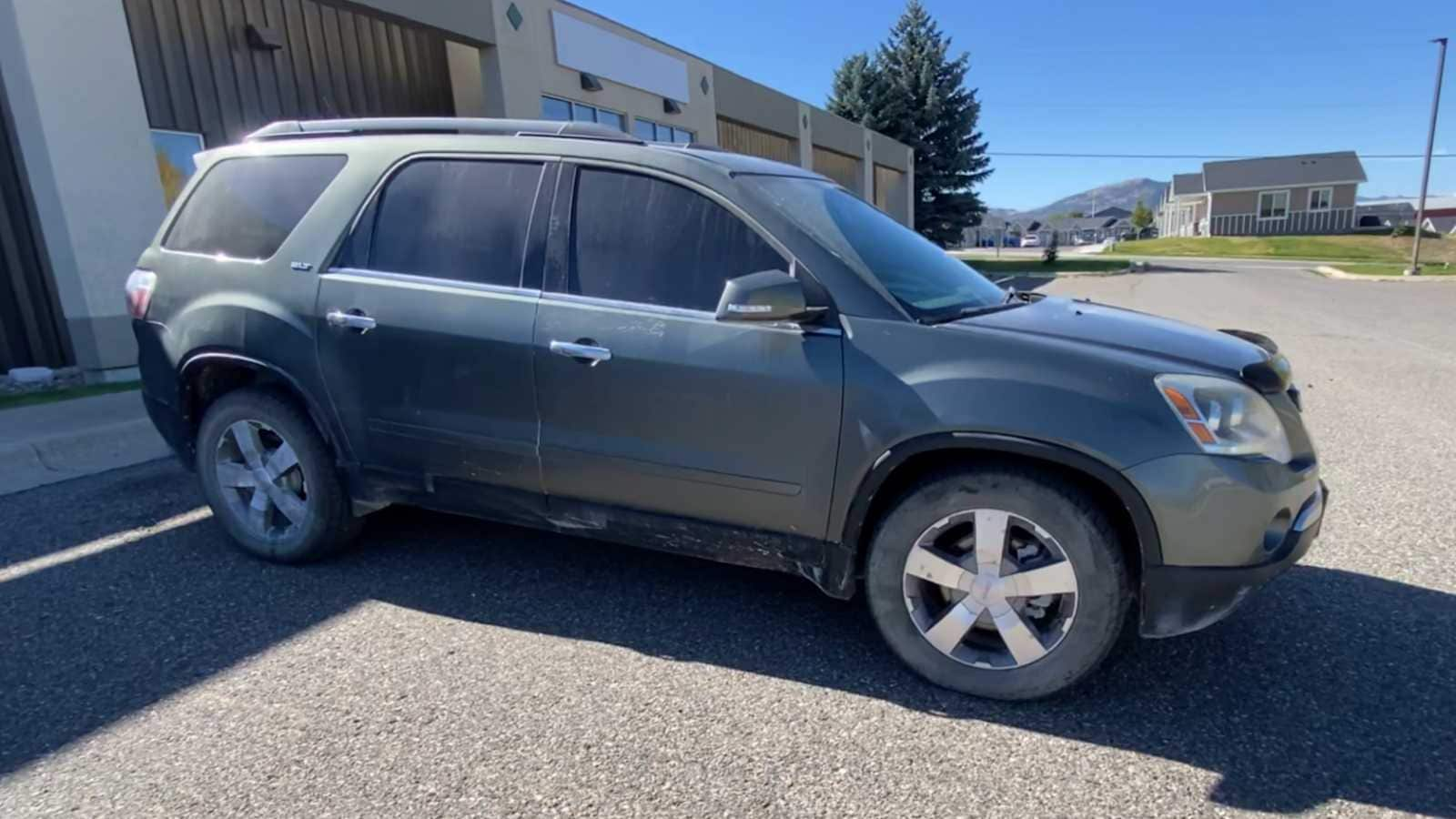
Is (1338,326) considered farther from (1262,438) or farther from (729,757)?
(729,757)

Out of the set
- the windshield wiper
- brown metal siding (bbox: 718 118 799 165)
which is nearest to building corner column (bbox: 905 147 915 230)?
brown metal siding (bbox: 718 118 799 165)

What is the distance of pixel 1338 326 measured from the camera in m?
→ 12.9

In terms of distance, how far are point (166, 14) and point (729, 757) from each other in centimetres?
965

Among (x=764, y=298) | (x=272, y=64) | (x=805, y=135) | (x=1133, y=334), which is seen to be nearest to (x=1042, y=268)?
(x=805, y=135)

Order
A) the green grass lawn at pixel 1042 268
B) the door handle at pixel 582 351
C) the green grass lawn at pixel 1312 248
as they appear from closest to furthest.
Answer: the door handle at pixel 582 351, the green grass lawn at pixel 1042 268, the green grass lawn at pixel 1312 248

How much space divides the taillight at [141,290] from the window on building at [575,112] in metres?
9.05

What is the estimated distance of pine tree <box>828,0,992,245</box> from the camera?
1342 inches

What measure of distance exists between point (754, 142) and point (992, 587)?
20.9 metres

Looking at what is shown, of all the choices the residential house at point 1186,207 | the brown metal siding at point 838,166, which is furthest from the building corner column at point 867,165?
the residential house at point 1186,207

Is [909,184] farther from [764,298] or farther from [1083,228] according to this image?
[1083,228]

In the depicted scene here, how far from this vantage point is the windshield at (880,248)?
2.90m

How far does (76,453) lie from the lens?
540 cm

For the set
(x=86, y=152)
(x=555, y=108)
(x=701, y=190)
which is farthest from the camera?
(x=555, y=108)

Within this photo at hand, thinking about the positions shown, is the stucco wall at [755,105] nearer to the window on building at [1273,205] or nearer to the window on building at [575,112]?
the window on building at [575,112]
